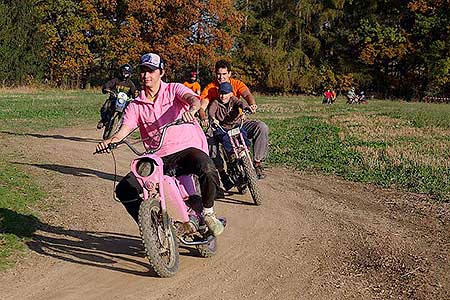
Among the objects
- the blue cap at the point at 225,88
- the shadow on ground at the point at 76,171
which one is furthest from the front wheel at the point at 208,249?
the shadow on ground at the point at 76,171

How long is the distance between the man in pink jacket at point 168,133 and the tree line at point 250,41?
45961 millimetres

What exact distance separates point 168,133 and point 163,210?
0.77 meters

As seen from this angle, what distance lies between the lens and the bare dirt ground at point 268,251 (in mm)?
5191

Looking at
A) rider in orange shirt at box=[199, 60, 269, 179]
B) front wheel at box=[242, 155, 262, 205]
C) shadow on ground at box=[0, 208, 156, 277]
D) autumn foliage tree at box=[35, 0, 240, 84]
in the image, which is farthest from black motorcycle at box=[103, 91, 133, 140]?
autumn foliage tree at box=[35, 0, 240, 84]

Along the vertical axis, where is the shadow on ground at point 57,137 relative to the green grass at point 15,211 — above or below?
below

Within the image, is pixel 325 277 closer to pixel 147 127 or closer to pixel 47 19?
pixel 147 127

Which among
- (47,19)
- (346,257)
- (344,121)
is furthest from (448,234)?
(47,19)

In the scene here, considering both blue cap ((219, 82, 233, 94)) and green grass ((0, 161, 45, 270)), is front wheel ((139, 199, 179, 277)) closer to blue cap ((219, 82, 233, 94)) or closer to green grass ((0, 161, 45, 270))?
green grass ((0, 161, 45, 270))

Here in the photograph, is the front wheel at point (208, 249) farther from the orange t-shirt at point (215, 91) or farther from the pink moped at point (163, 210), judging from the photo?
the orange t-shirt at point (215, 91)

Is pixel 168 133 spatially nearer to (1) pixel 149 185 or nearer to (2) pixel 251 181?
(1) pixel 149 185

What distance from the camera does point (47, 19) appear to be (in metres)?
54.8

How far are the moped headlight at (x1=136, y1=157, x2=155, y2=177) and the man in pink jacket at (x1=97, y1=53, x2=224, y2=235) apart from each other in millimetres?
166

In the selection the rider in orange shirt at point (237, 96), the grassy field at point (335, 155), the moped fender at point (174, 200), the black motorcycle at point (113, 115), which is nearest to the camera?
the moped fender at point (174, 200)

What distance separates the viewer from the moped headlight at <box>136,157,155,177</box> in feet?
17.6
